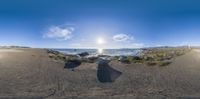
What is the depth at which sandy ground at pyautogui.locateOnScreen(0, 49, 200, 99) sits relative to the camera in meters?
14.0

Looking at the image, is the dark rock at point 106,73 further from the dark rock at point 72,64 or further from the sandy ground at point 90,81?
the dark rock at point 72,64

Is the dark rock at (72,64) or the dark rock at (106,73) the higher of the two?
the dark rock at (72,64)

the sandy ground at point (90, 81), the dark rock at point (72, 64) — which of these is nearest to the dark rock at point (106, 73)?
the sandy ground at point (90, 81)

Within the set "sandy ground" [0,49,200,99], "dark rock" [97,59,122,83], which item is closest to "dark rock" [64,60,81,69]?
"sandy ground" [0,49,200,99]

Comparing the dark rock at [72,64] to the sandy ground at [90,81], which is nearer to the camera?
the sandy ground at [90,81]

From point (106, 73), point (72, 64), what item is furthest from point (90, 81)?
point (72, 64)

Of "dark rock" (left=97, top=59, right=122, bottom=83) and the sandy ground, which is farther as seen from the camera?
"dark rock" (left=97, top=59, right=122, bottom=83)

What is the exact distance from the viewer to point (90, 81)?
687 inches

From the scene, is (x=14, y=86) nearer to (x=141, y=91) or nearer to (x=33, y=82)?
(x=33, y=82)

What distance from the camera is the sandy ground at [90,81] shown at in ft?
45.9

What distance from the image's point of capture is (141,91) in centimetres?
1489

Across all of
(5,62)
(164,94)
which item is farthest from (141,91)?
(5,62)

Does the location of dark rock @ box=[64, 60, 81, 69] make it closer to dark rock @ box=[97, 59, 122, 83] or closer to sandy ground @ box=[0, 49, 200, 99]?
sandy ground @ box=[0, 49, 200, 99]

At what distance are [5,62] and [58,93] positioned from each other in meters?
10.4
